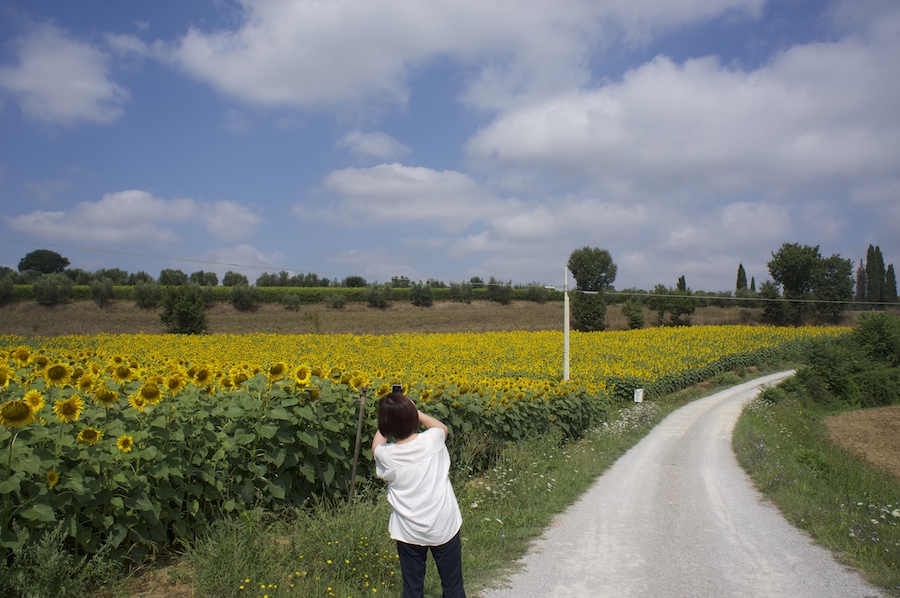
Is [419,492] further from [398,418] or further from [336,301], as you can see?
[336,301]

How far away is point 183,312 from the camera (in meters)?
38.8

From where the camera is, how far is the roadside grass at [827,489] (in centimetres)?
659

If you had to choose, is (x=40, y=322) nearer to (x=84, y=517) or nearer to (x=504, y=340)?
(x=504, y=340)

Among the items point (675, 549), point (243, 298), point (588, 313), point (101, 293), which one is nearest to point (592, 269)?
point (588, 313)

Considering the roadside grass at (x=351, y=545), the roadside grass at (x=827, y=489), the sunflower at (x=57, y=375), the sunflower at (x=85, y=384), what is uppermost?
the sunflower at (x=57, y=375)

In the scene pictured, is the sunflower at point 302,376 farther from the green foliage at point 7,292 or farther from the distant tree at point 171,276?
the distant tree at point 171,276

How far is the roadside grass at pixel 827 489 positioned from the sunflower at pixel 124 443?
6723 mm

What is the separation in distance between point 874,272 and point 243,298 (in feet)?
344

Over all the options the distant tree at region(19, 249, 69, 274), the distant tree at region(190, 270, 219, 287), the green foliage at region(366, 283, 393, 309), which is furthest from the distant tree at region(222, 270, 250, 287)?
the distant tree at region(19, 249, 69, 274)

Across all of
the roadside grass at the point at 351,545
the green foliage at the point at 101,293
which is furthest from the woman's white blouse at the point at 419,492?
the green foliage at the point at 101,293

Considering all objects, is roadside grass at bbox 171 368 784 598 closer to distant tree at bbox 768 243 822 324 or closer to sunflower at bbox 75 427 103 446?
sunflower at bbox 75 427 103 446

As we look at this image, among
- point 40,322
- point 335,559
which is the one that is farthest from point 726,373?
point 40,322

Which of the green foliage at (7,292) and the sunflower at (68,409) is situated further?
the green foliage at (7,292)

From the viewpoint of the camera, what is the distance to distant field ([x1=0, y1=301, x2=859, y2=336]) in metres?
35.8
